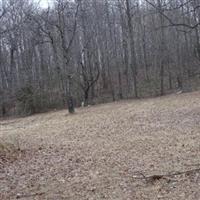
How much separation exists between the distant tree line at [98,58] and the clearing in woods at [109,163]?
16712mm

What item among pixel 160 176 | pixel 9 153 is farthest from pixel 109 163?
pixel 9 153

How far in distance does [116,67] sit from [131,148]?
1126 inches

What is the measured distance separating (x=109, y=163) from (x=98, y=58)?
29.0 m

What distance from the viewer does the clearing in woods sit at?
748 centimetres

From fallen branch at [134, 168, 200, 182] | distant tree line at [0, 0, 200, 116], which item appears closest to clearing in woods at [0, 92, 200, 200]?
fallen branch at [134, 168, 200, 182]

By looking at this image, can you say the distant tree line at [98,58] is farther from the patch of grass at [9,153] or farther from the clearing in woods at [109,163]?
the patch of grass at [9,153]

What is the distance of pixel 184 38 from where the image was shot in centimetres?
4016

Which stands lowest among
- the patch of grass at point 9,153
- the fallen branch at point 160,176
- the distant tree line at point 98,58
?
the fallen branch at point 160,176

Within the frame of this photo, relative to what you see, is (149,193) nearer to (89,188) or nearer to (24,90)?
(89,188)

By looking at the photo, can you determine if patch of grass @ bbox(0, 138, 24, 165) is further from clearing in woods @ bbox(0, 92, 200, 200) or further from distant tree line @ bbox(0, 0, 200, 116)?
distant tree line @ bbox(0, 0, 200, 116)

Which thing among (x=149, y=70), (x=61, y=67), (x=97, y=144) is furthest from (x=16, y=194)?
(x=149, y=70)

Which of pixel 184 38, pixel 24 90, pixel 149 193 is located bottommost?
pixel 149 193

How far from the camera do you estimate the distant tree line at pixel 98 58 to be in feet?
111

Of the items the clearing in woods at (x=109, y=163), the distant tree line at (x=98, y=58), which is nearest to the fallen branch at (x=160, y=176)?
the clearing in woods at (x=109, y=163)
